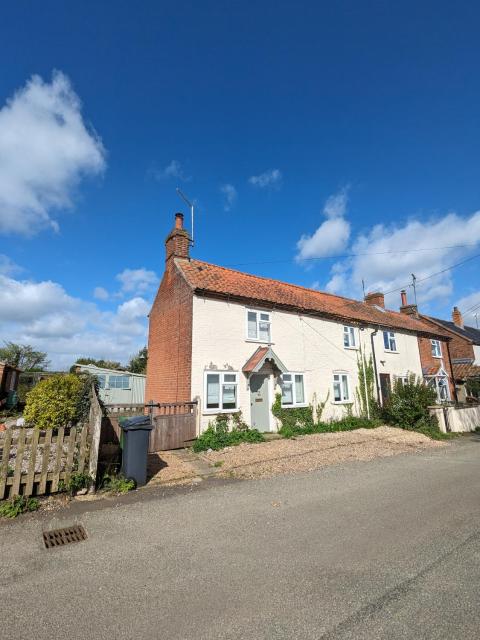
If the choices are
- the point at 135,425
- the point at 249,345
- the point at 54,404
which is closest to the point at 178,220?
the point at 249,345

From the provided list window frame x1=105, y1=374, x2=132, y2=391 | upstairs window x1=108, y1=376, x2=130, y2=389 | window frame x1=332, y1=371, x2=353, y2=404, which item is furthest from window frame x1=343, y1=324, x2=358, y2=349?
upstairs window x1=108, y1=376, x2=130, y2=389

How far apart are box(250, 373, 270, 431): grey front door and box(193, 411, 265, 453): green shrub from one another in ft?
2.67

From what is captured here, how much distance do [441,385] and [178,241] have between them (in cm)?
2229

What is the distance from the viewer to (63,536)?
4.96 m

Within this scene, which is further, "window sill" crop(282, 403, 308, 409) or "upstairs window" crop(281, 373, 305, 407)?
"upstairs window" crop(281, 373, 305, 407)

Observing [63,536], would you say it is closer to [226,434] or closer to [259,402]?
[226,434]

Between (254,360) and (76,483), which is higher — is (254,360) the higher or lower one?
the higher one

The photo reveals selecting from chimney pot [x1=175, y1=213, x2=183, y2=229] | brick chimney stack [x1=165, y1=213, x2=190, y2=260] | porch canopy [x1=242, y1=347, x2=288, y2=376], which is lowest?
porch canopy [x1=242, y1=347, x2=288, y2=376]

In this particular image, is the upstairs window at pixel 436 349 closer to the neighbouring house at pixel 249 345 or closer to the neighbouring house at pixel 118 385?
the neighbouring house at pixel 249 345

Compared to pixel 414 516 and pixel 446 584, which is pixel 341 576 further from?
pixel 414 516

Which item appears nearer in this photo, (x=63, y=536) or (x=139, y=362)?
(x=63, y=536)

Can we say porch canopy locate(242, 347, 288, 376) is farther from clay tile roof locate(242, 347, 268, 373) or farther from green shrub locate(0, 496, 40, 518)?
green shrub locate(0, 496, 40, 518)

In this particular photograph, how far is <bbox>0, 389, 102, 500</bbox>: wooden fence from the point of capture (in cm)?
588

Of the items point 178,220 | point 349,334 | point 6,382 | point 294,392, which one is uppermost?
point 178,220
